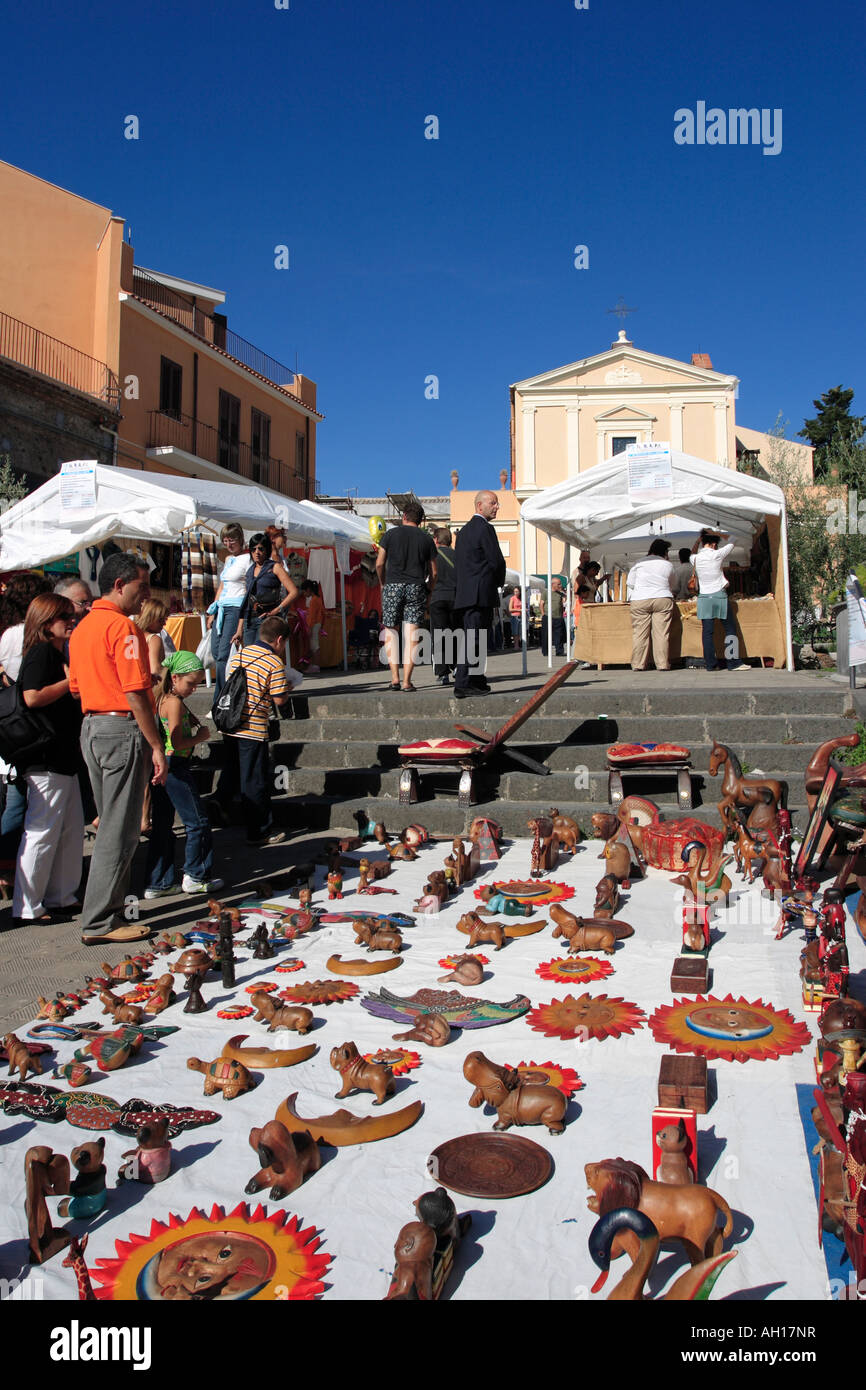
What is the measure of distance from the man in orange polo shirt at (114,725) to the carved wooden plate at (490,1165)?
255 centimetres

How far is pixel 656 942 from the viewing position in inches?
169

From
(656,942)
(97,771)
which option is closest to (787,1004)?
(656,942)

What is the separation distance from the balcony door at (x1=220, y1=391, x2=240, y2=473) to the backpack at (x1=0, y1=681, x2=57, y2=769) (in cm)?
2225

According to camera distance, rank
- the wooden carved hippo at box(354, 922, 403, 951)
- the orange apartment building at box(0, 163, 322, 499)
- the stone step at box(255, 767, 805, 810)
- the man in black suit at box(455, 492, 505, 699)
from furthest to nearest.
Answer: the orange apartment building at box(0, 163, 322, 499) < the man in black suit at box(455, 492, 505, 699) < the stone step at box(255, 767, 805, 810) < the wooden carved hippo at box(354, 922, 403, 951)

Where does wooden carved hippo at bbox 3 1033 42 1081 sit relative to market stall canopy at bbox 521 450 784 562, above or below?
below

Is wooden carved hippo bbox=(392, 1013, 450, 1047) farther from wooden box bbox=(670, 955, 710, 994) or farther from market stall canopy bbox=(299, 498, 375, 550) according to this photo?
market stall canopy bbox=(299, 498, 375, 550)

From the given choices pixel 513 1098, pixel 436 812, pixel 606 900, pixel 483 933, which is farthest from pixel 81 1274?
pixel 436 812

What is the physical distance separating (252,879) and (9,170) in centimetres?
2044

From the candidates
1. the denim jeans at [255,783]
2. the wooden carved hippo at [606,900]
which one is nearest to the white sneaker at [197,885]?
the denim jeans at [255,783]

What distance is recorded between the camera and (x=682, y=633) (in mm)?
12156

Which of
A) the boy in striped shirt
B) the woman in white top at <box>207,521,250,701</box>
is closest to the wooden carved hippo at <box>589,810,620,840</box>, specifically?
the boy in striped shirt

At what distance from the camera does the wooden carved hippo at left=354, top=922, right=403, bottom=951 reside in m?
4.29
